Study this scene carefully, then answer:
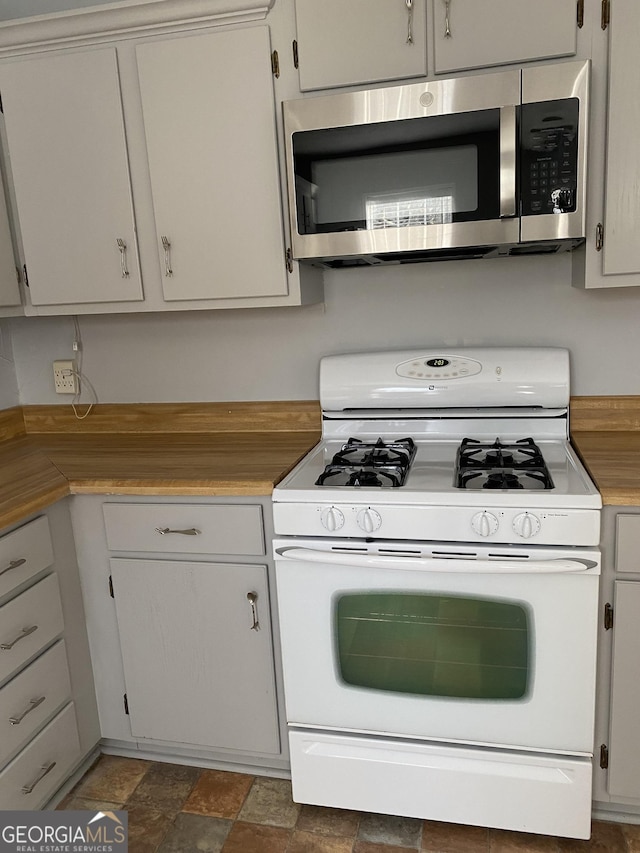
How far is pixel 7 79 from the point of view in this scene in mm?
1972

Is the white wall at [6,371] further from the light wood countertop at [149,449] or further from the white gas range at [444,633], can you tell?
the white gas range at [444,633]

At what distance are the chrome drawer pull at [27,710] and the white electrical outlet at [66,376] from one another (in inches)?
43.2

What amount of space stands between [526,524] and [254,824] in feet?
3.56

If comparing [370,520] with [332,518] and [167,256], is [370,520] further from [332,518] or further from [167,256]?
[167,256]

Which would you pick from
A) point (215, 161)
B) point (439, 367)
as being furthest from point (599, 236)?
point (215, 161)

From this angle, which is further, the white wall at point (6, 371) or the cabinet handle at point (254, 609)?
the white wall at point (6, 371)

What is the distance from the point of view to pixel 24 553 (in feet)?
5.61

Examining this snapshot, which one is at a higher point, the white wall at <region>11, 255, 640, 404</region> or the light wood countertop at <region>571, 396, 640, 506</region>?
the white wall at <region>11, 255, 640, 404</region>

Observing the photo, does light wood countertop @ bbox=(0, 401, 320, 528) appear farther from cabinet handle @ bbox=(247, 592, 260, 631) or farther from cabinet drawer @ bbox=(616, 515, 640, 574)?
cabinet drawer @ bbox=(616, 515, 640, 574)

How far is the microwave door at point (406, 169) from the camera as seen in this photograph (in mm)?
1635

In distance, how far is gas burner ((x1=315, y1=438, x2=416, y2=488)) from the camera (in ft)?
5.45

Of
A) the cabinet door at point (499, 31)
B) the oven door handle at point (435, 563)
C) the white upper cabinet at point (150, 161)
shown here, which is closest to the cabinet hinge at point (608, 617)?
the oven door handle at point (435, 563)

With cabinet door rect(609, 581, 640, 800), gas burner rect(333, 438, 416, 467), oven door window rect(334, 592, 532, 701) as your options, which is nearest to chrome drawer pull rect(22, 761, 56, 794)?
oven door window rect(334, 592, 532, 701)

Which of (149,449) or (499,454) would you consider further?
(149,449)
